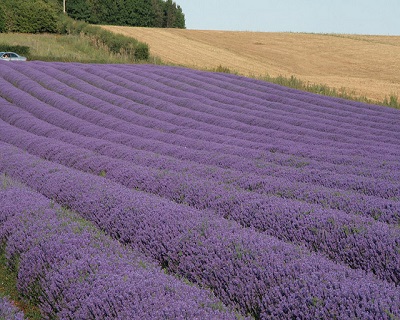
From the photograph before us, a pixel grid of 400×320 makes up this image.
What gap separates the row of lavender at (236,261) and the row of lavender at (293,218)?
65 centimetres

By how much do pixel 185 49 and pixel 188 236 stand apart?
39448 millimetres

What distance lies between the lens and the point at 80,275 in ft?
14.4

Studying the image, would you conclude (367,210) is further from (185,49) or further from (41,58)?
(185,49)

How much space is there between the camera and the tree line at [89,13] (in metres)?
47.4

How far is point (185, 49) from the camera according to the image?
43344 millimetres

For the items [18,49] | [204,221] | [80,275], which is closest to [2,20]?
[18,49]

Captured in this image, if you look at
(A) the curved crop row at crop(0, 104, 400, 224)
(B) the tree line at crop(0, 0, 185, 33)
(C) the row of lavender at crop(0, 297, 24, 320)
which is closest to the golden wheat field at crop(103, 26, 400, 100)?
(B) the tree line at crop(0, 0, 185, 33)

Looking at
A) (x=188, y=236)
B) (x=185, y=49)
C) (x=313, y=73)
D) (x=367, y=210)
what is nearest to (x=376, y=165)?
(x=367, y=210)

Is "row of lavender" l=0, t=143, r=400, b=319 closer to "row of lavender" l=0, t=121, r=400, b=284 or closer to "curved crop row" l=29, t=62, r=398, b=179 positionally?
"row of lavender" l=0, t=121, r=400, b=284

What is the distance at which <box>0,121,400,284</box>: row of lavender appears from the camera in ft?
16.0

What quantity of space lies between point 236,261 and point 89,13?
2878 inches

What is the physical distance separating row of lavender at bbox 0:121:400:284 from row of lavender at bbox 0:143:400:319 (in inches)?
25.8

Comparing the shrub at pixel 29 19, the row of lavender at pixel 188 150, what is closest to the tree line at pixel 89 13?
the shrub at pixel 29 19

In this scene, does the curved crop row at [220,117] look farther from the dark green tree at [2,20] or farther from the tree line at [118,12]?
the tree line at [118,12]
